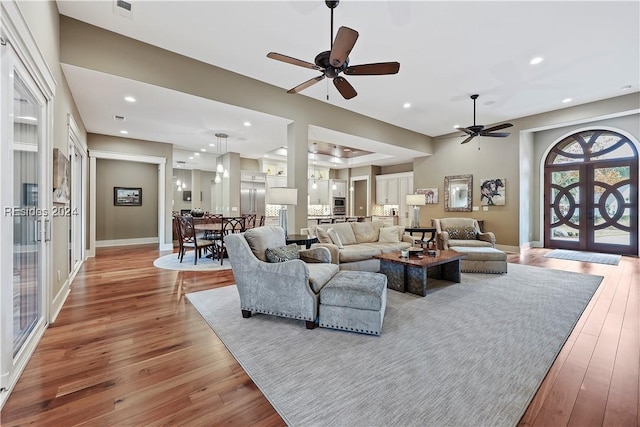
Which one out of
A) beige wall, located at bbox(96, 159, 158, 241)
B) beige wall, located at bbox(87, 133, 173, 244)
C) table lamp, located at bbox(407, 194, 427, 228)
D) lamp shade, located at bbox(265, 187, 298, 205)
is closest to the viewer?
lamp shade, located at bbox(265, 187, 298, 205)

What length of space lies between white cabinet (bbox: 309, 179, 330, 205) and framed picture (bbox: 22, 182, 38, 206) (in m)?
8.82

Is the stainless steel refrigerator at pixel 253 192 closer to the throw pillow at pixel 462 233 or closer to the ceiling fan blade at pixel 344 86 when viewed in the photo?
the throw pillow at pixel 462 233

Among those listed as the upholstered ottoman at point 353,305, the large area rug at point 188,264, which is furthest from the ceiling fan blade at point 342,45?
the large area rug at point 188,264

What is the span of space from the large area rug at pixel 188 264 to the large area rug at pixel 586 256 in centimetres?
738

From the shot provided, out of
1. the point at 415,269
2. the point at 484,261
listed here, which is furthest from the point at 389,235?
the point at 415,269

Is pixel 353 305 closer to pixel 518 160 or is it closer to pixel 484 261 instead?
pixel 484 261

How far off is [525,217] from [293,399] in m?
8.08

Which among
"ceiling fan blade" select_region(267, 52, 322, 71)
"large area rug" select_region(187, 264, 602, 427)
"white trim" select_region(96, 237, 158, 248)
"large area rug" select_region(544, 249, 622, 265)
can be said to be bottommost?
"large area rug" select_region(187, 264, 602, 427)

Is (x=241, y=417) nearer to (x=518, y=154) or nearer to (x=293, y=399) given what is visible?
(x=293, y=399)

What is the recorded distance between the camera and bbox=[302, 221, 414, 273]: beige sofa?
15.0 ft

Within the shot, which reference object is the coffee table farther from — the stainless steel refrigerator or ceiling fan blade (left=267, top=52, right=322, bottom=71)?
the stainless steel refrigerator

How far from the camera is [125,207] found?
335 inches

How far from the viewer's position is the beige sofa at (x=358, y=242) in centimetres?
456

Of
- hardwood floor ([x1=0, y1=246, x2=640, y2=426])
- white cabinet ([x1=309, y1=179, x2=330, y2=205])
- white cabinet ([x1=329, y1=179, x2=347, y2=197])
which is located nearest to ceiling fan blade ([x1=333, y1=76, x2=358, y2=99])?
hardwood floor ([x1=0, y1=246, x2=640, y2=426])
